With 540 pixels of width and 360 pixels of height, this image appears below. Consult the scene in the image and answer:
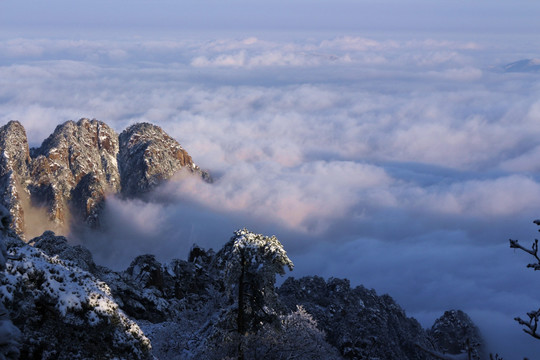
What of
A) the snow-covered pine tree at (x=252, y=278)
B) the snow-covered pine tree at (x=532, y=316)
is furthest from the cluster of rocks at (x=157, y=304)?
the snow-covered pine tree at (x=252, y=278)

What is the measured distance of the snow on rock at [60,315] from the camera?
20547 millimetres

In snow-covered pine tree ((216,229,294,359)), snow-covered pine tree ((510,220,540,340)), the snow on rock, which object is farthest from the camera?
snow-covered pine tree ((216,229,294,359))

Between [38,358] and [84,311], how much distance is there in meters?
2.79

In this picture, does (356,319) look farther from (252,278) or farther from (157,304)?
(252,278)

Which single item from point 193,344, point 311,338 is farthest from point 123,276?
point 311,338

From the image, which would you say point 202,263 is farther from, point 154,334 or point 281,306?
point 281,306

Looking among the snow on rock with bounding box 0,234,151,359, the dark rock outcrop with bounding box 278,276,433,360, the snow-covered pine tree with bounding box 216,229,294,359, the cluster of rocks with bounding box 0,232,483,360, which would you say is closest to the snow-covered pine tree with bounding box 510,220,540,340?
the cluster of rocks with bounding box 0,232,483,360

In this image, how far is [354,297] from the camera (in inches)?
2985

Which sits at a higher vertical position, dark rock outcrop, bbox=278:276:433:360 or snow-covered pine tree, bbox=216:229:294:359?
snow-covered pine tree, bbox=216:229:294:359

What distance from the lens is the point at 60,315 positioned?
21.9 meters

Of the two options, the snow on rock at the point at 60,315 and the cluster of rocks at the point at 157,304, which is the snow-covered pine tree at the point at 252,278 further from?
the snow on rock at the point at 60,315

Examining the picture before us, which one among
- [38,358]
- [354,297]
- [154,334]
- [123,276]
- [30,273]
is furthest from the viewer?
[354,297]

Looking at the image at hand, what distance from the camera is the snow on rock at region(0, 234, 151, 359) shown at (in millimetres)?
20547

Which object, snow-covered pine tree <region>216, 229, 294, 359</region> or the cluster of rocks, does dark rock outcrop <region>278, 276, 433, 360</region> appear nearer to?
the cluster of rocks
